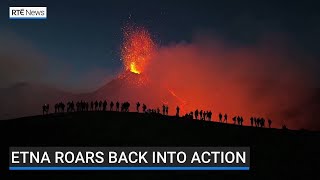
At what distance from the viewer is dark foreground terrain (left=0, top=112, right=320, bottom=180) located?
27125 millimetres

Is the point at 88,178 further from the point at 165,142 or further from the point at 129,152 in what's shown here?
the point at 165,142

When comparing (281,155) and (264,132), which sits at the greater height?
(264,132)

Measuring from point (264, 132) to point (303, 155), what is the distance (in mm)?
8020

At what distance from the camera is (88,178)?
25734mm

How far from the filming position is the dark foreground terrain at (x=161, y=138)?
89.0ft

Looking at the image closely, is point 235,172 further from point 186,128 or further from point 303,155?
point 186,128

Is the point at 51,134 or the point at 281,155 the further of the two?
A: the point at 51,134

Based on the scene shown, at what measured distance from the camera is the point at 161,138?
34656mm

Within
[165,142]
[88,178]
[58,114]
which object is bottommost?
[88,178]

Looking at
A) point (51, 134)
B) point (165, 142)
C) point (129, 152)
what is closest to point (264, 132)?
point (165, 142)

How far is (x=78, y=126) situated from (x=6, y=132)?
6.11 metres

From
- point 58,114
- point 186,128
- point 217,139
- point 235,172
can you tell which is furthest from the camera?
point 58,114

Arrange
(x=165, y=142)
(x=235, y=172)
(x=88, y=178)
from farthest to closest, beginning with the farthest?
1. (x=165, y=142)
2. (x=235, y=172)
3. (x=88, y=178)

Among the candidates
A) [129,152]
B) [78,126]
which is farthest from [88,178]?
[78,126]
